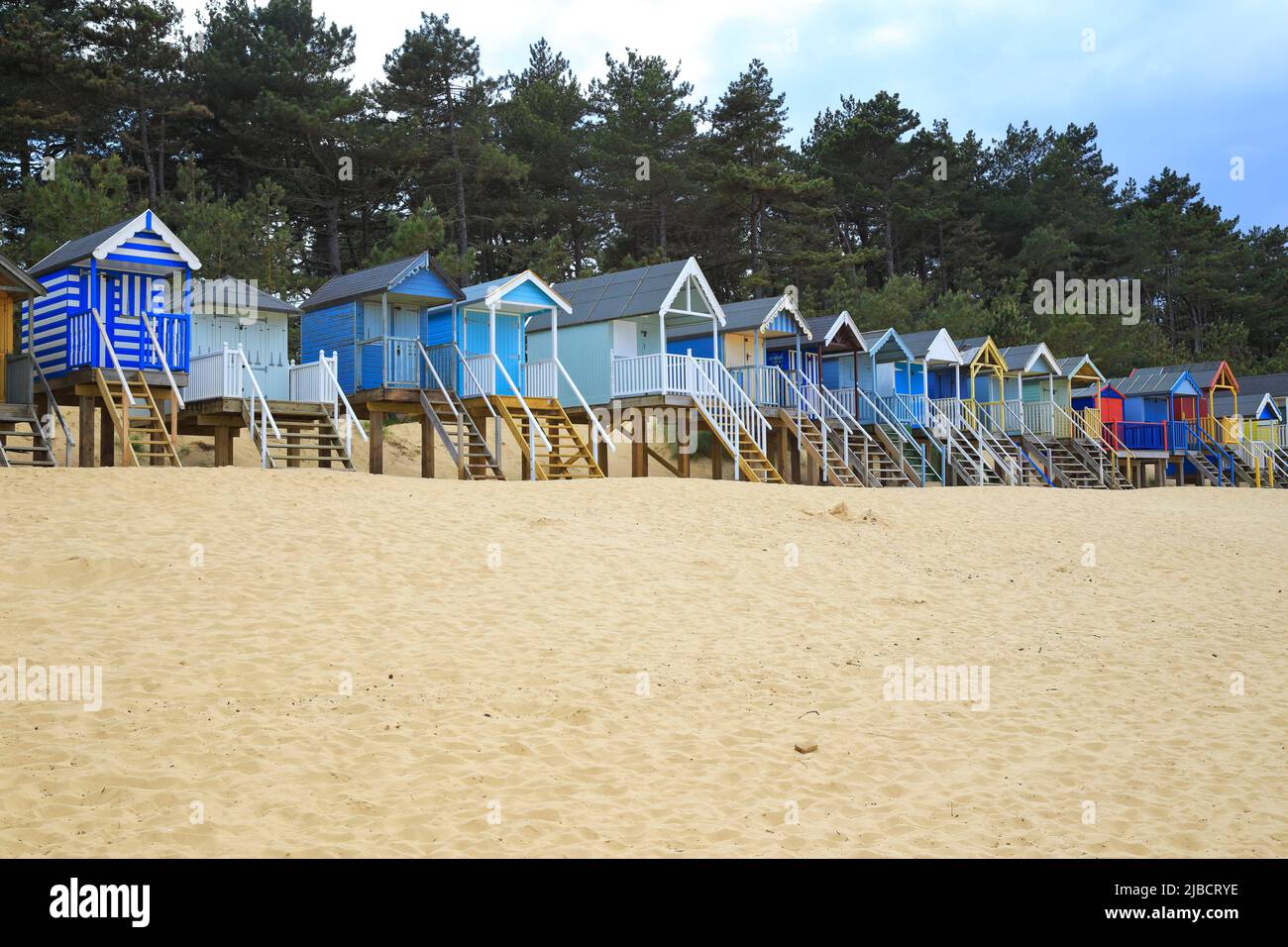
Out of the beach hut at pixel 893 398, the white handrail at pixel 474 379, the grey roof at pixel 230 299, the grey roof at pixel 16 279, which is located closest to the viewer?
the grey roof at pixel 16 279

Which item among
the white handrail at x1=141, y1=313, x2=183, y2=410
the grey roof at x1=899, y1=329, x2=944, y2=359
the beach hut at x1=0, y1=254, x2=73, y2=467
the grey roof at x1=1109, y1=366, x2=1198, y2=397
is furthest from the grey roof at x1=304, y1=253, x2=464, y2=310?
the grey roof at x1=1109, y1=366, x2=1198, y2=397

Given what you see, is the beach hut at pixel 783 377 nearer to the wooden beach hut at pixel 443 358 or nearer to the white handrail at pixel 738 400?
the white handrail at pixel 738 400

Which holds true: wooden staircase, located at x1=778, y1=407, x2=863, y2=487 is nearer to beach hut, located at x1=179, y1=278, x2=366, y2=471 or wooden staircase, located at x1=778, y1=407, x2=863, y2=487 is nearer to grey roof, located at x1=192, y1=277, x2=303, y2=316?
beach hut, located at x1=179, y1=278, x2=366, y2=471

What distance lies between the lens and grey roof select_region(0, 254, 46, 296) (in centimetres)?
2106

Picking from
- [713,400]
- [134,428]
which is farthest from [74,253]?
[713,400]

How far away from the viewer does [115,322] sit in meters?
22.6

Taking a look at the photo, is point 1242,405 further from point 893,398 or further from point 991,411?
point 893,398

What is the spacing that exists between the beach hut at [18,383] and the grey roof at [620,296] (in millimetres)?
11728

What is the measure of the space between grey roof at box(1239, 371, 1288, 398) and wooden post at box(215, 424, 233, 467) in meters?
43.3

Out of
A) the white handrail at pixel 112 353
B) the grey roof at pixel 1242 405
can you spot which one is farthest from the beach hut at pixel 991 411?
the white handrail at pixel 112 353

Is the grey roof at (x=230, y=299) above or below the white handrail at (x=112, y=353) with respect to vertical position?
Answer: above

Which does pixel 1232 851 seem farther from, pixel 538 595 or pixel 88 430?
pixel 88 430
